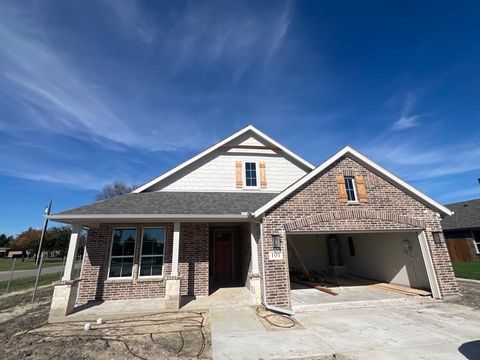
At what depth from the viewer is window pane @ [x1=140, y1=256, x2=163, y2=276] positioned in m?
9.84

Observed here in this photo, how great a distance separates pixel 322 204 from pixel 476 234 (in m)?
21.1

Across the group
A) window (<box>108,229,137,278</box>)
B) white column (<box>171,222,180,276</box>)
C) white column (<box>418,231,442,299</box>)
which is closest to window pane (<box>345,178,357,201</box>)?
white column (<box>418,231,442,299</box>)

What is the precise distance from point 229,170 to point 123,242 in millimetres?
6085

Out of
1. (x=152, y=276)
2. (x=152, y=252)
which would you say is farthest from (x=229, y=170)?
(x=152, y=276)

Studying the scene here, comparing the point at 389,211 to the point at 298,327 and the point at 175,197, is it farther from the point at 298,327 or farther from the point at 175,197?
the point at 175,197

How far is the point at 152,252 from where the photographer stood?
1002 cm

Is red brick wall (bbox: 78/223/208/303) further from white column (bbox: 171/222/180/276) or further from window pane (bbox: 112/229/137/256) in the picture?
white column (bbox: 171/222/180/276)

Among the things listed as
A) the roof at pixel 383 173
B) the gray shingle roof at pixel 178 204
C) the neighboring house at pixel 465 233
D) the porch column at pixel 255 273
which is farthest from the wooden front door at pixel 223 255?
the neighboring house at pixel 465 233

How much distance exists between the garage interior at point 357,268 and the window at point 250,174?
3.43 m

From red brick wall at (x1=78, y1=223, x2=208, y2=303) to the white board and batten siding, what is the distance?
9.37ft

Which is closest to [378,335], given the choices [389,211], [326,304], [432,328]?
[432,328]

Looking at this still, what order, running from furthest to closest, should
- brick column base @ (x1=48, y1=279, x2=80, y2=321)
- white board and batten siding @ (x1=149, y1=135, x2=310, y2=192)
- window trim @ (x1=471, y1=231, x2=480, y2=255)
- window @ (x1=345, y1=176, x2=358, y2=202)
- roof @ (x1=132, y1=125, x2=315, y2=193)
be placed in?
window trim @ (x1=471, y1=231, x2=480, y2=255) < white board and batten siding @ (x1=149, y1=135, x2=310, y2=192) < roof @ (x1=132, y1=125, x2=315, y2=193) < window @ (x1=345, y1=176, x2=358, y2=202) < brick column base @ (x1=48, y1=279, x2=80, y2=321)

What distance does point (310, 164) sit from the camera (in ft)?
44.8

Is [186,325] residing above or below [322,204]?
below
